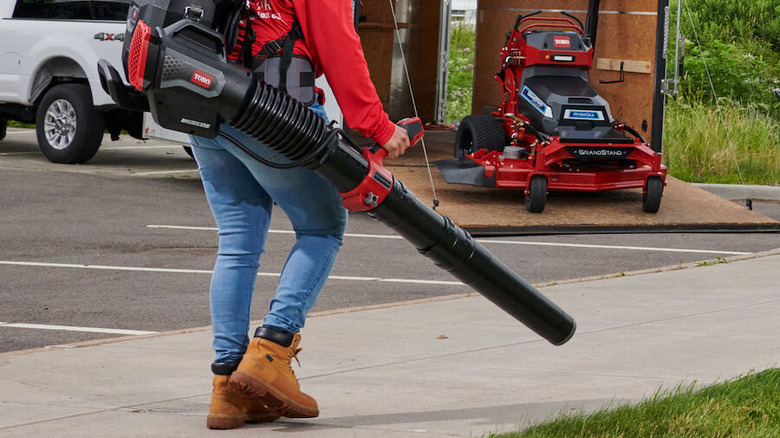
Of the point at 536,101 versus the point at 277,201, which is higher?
the point at 277,201

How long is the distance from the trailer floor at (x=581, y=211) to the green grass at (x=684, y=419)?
240 inches

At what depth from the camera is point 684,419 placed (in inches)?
164

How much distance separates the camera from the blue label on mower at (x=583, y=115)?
11805 mm

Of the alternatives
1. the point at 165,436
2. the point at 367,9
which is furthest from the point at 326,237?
the point at 367,9

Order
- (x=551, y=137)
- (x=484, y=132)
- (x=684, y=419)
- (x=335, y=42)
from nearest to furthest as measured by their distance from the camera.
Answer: (x=335, y=42)
(x=684, y=419)
(x=551, y=137)
(x=484, y=132)

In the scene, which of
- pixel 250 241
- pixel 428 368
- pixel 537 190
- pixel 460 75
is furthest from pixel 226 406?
pixel 460 75

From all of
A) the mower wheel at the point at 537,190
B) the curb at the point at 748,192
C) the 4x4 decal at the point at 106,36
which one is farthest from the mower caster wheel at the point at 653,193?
the 4x4 decal at the point at 106,36

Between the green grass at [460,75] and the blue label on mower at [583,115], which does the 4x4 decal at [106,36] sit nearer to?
the blue label on mower at [583,115]

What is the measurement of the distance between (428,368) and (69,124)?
10448mm

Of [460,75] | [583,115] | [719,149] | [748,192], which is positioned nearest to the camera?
[583,115]

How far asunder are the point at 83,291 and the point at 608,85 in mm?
7719

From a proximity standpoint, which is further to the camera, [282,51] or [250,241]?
[250,241]

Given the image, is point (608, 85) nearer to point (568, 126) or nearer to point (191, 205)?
point (568, 126)

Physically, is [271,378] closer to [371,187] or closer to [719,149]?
[371,187]
